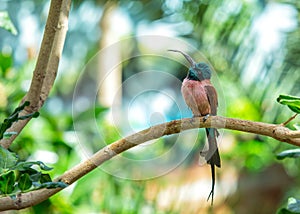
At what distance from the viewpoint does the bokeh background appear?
117 cm

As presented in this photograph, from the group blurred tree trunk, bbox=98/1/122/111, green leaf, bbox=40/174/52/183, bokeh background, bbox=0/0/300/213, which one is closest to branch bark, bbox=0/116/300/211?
green leaf, bbox=40/174/52/183

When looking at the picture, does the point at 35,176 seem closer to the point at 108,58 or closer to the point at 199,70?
the point at 199,70

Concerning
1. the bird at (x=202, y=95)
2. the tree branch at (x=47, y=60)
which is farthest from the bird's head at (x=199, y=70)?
the tree branch at (x=47, y=60)

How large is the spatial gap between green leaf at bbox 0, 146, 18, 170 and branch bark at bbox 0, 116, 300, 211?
0.03 m

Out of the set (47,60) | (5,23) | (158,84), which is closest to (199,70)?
(47,60)

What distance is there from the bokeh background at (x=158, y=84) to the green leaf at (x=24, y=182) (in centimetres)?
23

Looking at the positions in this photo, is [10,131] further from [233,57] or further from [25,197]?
[233,57]

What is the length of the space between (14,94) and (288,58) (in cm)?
70

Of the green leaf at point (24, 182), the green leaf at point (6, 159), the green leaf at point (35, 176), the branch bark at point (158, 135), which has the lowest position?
the branch bark at point (158, 135)

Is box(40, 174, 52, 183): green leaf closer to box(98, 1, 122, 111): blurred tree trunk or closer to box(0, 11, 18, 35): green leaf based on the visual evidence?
box(0, 11, 18, 35): green leaf

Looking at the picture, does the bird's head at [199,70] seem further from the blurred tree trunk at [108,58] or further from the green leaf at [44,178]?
the blurred tree trunk at [108,58]

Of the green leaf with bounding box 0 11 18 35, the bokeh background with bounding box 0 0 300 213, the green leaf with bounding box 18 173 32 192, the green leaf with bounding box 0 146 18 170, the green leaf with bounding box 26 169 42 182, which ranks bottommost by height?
the bokeh background with bounding box 0 0 300 213

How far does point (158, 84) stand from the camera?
1459 millimetres

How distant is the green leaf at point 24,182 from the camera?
0.52 m
